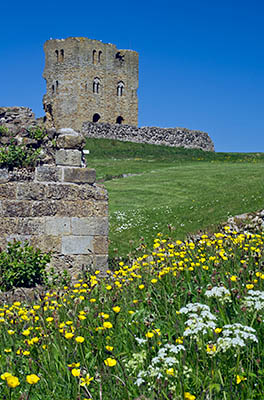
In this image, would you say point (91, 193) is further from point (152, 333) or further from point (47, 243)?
point (152, 333)

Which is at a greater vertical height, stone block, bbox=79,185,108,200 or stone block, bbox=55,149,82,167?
stone block, bbox=55,149,82,167

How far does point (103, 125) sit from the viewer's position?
49.9 m

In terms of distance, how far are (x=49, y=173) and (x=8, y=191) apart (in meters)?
0.76

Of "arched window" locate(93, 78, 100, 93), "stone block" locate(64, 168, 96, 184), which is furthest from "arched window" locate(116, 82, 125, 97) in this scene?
"stone block" locate(64, 168, 96, 184)

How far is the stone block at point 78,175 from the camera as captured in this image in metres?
7.82

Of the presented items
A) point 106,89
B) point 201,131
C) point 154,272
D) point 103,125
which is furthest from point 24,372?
point 106,89

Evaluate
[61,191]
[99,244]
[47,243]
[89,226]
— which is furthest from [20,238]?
[99,244]

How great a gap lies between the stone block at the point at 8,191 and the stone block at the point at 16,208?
87 mm

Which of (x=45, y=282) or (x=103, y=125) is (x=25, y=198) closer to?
(x=45, y=282)

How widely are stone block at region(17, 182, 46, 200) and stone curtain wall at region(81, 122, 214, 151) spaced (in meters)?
41.9

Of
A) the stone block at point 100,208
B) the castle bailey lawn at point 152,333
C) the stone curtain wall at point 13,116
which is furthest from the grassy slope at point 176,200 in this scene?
the stone curtain wall at point 13,116

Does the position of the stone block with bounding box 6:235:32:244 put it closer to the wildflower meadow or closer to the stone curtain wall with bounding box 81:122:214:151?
the wildflower meadow

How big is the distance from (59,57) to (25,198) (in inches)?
2079

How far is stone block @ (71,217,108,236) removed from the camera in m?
7.81
